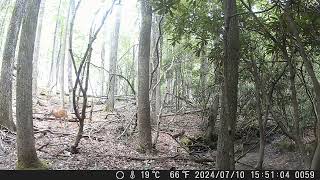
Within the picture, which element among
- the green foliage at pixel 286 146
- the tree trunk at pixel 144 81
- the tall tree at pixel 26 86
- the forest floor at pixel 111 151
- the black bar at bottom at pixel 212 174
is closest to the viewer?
Answer: the black bar at bottom at pixel 212 174

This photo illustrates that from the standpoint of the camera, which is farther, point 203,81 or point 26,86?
point 203,81

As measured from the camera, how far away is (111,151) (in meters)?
10.6

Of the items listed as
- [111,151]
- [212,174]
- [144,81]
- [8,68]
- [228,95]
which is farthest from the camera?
[144,81]

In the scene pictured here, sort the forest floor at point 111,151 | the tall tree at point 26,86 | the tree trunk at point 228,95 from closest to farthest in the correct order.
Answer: the tree trunk at point 228,95
the tall tree at point 26,86
the forest floor at point 111,151

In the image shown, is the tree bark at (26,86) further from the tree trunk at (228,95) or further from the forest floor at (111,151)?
the tree trunk at (228,95)

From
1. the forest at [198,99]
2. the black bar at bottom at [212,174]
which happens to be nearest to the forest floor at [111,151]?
the forest at [198,99]

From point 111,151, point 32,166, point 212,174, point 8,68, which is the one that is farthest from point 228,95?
point 8,68

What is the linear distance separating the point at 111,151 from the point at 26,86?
3.57m

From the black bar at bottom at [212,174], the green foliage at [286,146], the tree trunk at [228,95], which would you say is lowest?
the green foliage at [286,146]

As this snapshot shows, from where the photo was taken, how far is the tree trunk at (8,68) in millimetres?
10840

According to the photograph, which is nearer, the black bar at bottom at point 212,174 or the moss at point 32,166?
the black bar at bottom at point 212,174

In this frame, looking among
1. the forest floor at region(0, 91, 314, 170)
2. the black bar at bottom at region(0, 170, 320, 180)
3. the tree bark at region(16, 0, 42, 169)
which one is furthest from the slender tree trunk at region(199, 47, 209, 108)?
the black bar at bottom at region(0, 170, 320, 180)

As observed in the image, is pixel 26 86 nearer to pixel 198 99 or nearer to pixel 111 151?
pixel 111 151

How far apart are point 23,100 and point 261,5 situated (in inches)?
229
